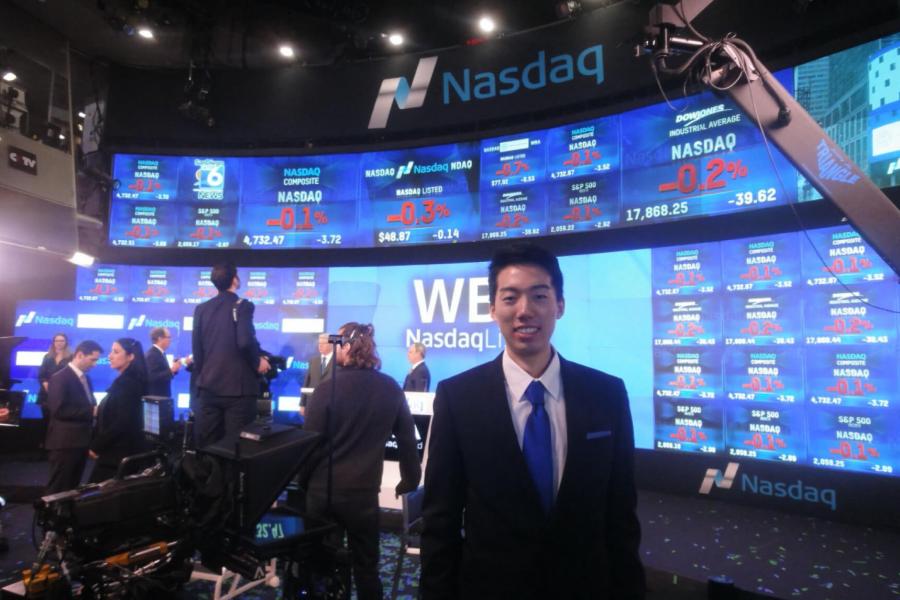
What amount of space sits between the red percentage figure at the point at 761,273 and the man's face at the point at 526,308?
14.5 feet

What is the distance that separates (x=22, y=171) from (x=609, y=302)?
7.70 m

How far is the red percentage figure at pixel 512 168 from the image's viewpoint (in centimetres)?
639

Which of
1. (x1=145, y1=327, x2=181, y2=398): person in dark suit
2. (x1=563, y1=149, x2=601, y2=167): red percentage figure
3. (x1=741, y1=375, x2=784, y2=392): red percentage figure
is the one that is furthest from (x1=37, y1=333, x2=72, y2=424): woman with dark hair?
(x1=741, y1=375, x2=784, y2=392): red percentage figure

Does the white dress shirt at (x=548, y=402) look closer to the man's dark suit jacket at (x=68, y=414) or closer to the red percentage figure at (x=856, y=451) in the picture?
the man's dark suit jacket at (x=68, y=414)

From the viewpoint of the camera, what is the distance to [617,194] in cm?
582

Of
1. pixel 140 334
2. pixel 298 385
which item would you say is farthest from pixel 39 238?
pixel 298 385

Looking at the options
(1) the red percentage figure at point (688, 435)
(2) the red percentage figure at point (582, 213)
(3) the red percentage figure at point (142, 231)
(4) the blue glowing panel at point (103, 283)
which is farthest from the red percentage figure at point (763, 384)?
(4) the blue glowing panel at point (103, 283)

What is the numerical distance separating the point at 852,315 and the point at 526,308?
447 cm

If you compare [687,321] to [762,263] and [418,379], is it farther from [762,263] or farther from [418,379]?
[418,379]

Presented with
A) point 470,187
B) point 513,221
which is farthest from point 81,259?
point 513,221

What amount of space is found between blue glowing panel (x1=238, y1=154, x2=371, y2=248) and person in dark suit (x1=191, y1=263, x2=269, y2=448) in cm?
330

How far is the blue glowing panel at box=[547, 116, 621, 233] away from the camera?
5871mm

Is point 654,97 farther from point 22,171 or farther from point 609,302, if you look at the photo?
point 22,171

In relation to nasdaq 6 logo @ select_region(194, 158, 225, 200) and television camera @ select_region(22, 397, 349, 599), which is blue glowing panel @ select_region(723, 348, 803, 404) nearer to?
television camera @ select_region(22, 397, 349, 599)
